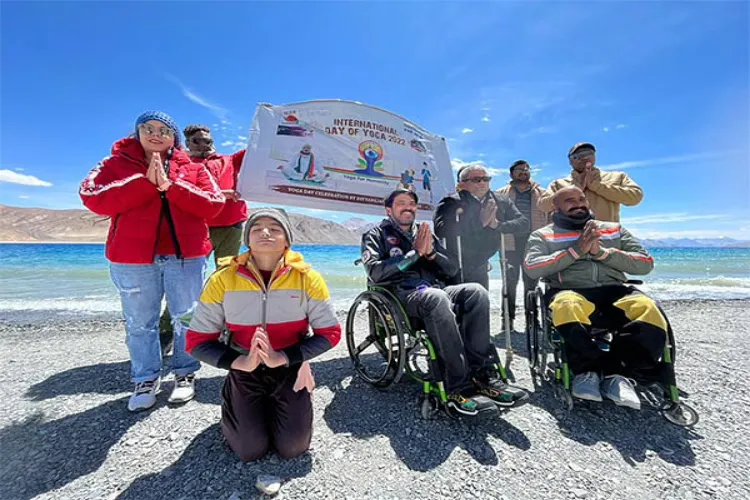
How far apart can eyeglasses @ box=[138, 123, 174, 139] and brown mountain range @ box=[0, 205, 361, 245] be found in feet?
247

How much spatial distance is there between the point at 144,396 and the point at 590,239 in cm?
385

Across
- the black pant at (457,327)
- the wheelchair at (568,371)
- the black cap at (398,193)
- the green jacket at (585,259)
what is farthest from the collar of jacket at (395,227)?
the wheelchair at (568,371)

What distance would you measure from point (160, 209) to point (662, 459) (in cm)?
382

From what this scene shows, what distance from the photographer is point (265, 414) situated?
201 cm

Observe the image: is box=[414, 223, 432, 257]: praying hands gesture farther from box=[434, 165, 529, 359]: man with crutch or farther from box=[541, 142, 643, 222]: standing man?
box=[541, 142, 643, 222]: standing man

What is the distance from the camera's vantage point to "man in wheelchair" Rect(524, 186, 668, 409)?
2.25m

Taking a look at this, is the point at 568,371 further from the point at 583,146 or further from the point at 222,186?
the point at 222,186

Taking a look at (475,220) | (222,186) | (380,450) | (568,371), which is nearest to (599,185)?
(475,220)

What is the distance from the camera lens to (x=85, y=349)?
13.4 ft

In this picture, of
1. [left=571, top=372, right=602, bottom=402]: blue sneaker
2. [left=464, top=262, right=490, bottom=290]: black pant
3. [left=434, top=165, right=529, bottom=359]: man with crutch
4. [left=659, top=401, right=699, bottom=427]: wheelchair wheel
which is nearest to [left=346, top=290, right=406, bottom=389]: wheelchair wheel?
[left=434, top=165, right=529, bottom=359]: man with crutch

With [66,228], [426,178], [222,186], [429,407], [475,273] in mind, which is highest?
[66,228]

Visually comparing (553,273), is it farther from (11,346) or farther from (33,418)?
(11,346)

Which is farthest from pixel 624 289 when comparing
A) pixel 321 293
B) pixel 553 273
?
pixel 321 293

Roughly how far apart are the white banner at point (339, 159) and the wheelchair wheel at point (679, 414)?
10.0 feet
